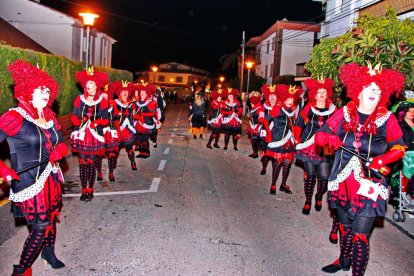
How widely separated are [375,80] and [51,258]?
4.04 meters

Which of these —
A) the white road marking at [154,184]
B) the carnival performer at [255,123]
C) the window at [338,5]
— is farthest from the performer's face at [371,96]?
the window at [338,5]

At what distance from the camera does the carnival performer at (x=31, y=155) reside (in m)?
4.12

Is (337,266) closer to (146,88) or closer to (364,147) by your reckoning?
(364,147)

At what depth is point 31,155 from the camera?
4.20 m

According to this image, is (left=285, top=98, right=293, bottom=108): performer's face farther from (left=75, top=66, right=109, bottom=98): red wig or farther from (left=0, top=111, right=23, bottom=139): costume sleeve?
(left=0, top=111, right=23, bottom=139): costume sleeve

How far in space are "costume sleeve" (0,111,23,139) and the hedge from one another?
7748 mm

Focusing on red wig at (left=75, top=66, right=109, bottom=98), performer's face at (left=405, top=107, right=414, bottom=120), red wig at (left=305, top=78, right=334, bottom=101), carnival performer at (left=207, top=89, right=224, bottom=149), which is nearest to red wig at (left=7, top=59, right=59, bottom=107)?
red wig at (left=75, top=66, right=109, bottom=98)

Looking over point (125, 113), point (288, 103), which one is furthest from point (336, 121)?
point (125, 113)

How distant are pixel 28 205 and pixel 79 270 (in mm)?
1029

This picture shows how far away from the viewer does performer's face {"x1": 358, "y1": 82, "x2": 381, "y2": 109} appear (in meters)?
4.38

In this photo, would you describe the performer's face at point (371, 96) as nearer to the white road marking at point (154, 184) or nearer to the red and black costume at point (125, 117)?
the white road marking at point (154, 184)

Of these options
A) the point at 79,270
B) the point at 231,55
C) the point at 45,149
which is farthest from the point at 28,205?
the point at 231,55

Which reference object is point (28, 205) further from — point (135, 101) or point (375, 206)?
point (135, 101)

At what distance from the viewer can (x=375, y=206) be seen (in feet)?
14.1
